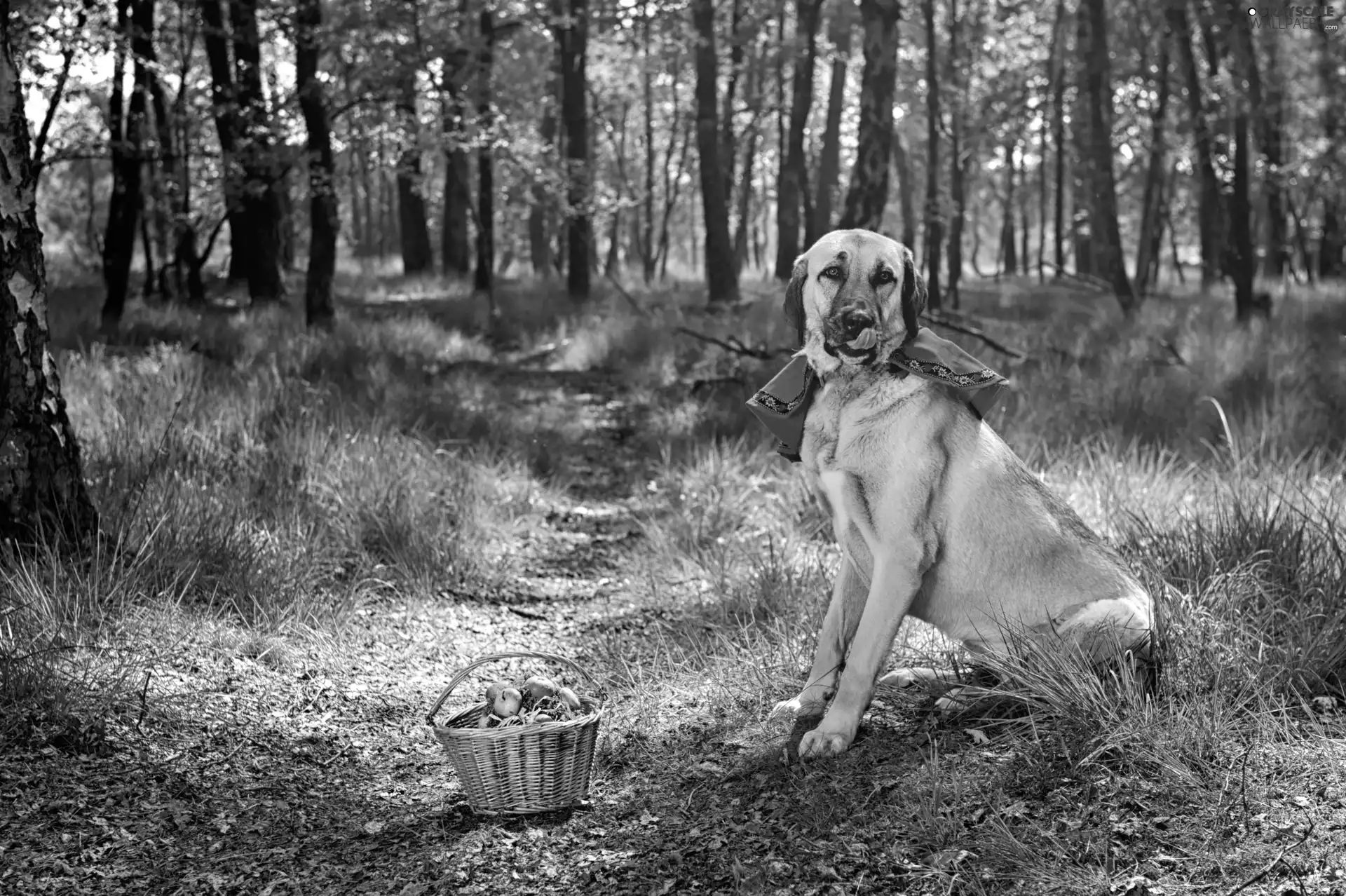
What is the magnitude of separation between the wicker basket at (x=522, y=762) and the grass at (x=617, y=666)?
3.1 inches

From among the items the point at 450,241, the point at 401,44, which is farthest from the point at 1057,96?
the point at 401,44

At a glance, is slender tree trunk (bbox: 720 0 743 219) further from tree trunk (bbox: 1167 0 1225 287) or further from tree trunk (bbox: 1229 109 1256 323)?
tree trunk (bbox: 1229 109 1256 323)

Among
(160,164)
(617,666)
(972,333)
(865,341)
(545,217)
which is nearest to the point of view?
(865,341)

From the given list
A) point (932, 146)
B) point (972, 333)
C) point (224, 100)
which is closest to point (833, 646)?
point (972, 333)

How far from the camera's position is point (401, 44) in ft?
41.2

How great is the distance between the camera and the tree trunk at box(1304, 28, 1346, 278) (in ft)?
72.0

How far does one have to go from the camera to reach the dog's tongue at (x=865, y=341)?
125 inches

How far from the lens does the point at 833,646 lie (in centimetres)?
362

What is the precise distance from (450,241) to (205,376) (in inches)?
553

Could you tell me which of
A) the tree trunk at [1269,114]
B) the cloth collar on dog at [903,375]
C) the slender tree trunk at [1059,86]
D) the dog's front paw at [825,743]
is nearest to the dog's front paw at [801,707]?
the dog's front paw at [825,743]

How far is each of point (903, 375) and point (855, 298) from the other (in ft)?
1.05

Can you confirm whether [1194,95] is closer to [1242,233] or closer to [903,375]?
[1242,233]

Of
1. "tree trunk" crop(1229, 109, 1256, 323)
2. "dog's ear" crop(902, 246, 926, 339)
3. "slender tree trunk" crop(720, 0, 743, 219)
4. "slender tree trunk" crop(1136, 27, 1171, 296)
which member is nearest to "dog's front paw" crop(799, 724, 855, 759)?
"dog's ear" crop(902, 246, 926, 339)

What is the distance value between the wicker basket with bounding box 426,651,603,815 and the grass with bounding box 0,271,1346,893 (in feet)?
0.26
